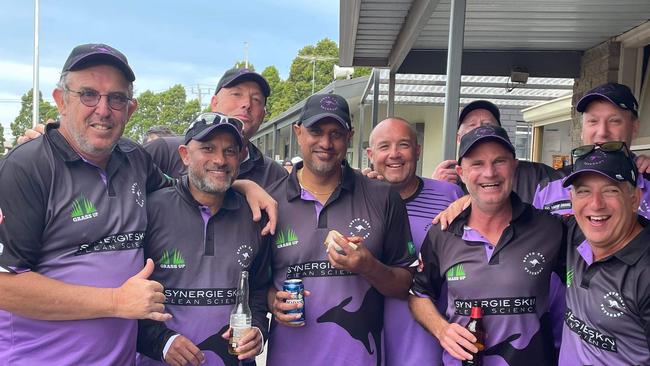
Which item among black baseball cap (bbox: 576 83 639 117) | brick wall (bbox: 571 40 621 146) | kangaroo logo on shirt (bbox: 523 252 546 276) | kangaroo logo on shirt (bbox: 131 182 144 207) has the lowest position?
kangaroo logo on shirt (bbox: 523 252 546 276)

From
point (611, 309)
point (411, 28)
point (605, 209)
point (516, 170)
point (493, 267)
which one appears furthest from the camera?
point (411, 28)

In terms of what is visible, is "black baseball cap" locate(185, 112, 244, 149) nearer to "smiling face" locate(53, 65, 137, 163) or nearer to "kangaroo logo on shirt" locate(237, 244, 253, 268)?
"smiling face" locate(53, 65, 137, 163)

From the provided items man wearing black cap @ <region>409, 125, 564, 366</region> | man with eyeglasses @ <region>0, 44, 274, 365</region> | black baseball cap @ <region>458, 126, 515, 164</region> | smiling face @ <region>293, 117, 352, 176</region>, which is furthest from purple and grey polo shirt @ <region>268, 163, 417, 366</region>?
man with eyeglasses @ <region>0, 44, 274, 365</region>

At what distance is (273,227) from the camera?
257 cm

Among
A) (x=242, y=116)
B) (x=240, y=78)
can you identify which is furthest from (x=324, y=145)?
(x=240, y=78)

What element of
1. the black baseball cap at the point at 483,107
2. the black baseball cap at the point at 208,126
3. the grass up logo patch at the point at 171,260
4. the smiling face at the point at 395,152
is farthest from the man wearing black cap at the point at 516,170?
the grass up logo patch at the point at 171,260

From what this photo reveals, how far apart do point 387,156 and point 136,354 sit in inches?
70.4

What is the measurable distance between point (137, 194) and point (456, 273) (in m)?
1.59

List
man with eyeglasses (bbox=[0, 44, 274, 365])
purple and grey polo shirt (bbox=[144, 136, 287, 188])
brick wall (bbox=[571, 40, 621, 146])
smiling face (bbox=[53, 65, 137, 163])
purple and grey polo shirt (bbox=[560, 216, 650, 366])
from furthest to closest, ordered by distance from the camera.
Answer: brick wall (bbox=[571, 40, 621, 146]) < purple and grey polo shirt (bbox=[144, 136, 287, 188]) < smiling face (bbox=[53, 65, 137, 163]) < man with eyeglasses (bbox=[0, 44, 274, 365]) < purple and grey polo shirt (bbox=[560, 216, 650, 366])

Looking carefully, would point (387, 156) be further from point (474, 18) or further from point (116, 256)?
point (474, 18)

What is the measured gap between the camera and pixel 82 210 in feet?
7.33

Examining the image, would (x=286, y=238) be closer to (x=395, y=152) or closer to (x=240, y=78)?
(x=395, y=152)

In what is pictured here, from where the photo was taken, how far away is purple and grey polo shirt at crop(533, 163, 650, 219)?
2.72 metres

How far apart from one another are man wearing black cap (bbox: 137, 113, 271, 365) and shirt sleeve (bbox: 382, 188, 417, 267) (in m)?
0.64
